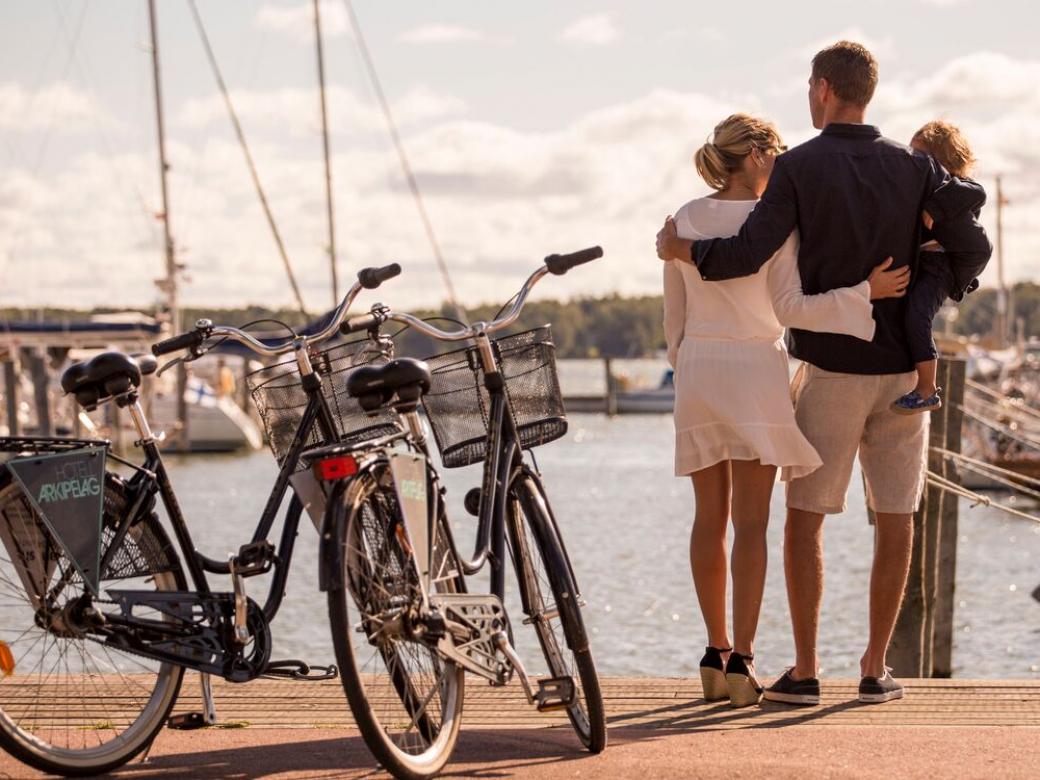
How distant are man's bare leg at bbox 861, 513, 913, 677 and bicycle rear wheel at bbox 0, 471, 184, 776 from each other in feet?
7.25

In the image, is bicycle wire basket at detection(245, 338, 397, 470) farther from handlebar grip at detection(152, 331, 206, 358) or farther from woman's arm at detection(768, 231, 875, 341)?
woman's arm at detection(768, 231, 875, 341)

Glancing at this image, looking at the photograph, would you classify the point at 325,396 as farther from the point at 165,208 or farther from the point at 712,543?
the point at 165,208

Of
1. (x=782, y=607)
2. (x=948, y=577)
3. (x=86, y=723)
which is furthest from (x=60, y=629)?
(x=782, y=607)

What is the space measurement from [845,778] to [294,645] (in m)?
12.3

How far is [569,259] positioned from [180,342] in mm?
1083

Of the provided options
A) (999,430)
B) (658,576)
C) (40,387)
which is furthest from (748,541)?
(40,387)

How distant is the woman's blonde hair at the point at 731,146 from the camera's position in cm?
564

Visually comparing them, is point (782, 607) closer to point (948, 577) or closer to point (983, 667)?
point (983, 667)

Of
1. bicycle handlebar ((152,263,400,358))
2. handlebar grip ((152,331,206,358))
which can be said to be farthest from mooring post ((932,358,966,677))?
handlebar grip ((152,331,206,358))

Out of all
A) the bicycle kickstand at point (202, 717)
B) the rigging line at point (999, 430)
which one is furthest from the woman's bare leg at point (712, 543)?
the rigging line at point (999, 430)

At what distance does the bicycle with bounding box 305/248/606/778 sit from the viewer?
417cm

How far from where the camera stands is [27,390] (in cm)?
6606

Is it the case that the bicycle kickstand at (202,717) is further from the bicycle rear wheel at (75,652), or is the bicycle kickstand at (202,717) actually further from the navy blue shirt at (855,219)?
the navy blue shirt at (855,219)

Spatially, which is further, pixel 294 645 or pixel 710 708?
pixel 294 645
